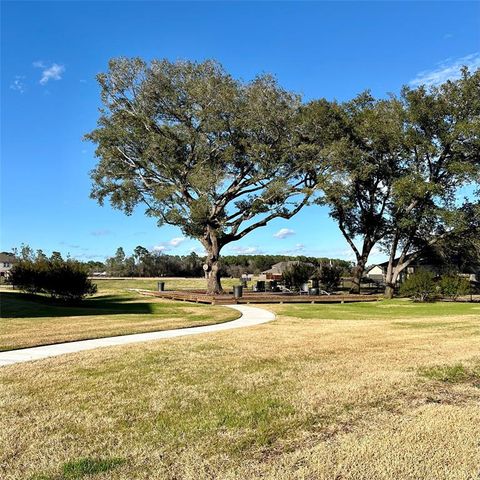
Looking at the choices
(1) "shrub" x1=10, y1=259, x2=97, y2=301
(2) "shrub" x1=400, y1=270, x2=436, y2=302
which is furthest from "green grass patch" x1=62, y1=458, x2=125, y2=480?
(2) "shrub" x1=400, y1=270, x2=436, y2=302

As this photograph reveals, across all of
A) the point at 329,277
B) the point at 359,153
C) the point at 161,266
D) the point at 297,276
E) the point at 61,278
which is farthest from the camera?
the point at 161,266

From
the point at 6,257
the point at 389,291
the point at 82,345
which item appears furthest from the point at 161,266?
the point at 82,345

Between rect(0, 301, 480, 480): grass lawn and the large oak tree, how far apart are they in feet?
71.5

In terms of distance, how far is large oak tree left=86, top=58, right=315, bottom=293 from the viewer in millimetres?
30469

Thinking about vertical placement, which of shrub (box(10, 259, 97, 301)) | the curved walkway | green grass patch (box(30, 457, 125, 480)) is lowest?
green grass patch (box(30, 457, 125, 480))

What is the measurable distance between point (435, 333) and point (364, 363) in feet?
17.9

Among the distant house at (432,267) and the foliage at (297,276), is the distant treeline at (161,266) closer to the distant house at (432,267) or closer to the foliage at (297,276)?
the distant house at (432,267)

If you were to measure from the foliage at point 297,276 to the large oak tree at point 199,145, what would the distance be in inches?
311

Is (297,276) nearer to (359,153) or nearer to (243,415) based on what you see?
(359,153)

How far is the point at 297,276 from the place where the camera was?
1601 inches

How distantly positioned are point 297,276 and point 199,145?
1511cm

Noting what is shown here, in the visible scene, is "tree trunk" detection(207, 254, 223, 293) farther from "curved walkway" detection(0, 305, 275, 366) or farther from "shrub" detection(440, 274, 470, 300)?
"curved walkway" detection(0, 305, 275, 366)

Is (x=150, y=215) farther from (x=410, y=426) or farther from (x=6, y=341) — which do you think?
(x=410, y=426)

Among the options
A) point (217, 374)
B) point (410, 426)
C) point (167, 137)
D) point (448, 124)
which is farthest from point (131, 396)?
point (448, 124)
